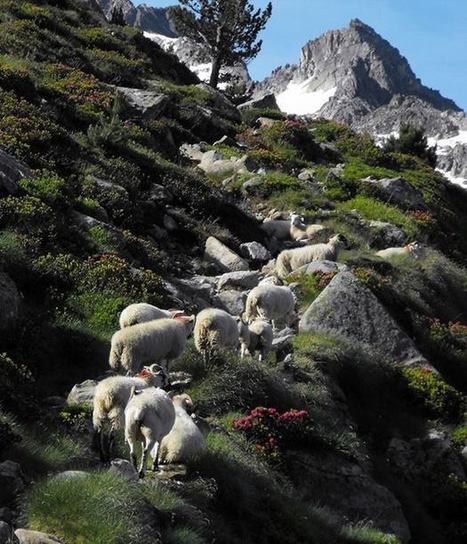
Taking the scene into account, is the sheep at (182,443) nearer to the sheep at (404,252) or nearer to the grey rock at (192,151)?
the sheep at (404,252)

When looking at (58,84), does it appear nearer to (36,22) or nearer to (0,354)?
(36,22)

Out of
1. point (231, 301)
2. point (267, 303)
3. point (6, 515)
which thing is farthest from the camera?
point (231, 301)

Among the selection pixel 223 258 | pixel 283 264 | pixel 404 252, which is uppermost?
pixel 404 252

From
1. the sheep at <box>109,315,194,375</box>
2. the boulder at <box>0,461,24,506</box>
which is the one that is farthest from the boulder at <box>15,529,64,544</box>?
the sheep at <box>109,315,194,375</box>

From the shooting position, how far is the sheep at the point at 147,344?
30.7 feet

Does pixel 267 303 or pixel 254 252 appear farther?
pixel 254 252

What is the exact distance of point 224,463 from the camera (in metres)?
8.02

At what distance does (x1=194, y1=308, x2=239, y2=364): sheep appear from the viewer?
34.8 ft

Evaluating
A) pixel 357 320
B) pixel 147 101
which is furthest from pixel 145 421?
pixel 147 101

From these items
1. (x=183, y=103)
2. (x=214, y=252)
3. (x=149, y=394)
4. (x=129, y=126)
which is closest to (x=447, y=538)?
(x=149, y=394)

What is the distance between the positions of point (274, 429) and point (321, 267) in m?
7.84

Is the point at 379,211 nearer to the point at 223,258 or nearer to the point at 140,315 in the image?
the point at 223,258

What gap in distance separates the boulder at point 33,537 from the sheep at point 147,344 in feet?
12.4

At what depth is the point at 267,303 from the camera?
13.2 m
